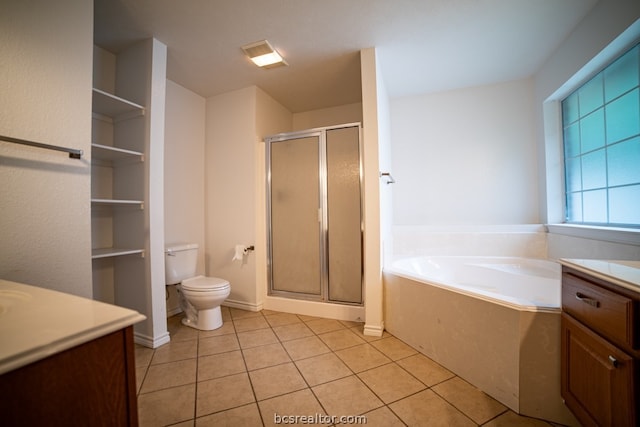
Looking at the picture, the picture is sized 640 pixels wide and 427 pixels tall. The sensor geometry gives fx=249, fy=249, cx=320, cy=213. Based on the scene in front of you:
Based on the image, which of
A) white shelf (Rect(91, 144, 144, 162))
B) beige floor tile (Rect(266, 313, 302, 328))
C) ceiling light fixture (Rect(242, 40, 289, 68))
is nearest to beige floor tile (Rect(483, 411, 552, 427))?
beige floor tile (Rect(266, 313, 302, 328))

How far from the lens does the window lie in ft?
5.32

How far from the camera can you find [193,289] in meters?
2.11

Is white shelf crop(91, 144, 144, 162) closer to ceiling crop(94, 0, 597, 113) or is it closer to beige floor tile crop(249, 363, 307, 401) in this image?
ceiling crop(94, 0, 597, 113)

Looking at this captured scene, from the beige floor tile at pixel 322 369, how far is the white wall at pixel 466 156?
1.71 metres

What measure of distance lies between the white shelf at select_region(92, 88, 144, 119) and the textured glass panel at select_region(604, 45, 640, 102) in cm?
334

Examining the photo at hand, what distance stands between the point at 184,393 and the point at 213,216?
5.83ft

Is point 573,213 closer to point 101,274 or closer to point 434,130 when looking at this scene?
point 434,130

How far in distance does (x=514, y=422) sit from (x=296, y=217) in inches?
81.0

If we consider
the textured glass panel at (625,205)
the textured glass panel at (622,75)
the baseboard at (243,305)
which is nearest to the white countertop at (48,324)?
the baseboard at (243,305)

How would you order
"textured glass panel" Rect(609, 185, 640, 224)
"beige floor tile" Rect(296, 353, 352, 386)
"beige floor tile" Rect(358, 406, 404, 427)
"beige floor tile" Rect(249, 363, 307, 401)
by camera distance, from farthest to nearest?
"textured glass panel" Rect(609, 185, 640, 224) → "beige floor tile" Rect(296, 353, 352, 386) → "beige floor tile" Rect(249, 363, 307, 401) → "beige floor tile" Rect(358, 406, 404, 427)

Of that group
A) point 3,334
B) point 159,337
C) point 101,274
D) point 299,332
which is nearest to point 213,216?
point 101,274

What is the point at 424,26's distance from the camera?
180cm

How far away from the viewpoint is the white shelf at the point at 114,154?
68.2 inches

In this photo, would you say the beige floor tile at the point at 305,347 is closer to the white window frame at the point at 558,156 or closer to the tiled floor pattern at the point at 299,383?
the tiled floor pattern at the point at 299,383
